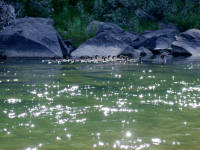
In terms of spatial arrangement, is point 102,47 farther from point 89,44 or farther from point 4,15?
point 4,15

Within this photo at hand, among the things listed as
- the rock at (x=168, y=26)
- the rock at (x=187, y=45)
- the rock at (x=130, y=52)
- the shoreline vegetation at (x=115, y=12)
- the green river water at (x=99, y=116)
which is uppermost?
the shoreline vegetation at (x=115, y=12)

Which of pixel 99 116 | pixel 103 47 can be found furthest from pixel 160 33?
pixel 99 116

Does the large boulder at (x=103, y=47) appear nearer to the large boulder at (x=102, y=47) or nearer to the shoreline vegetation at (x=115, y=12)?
the large boulder at (x=102, y=47)

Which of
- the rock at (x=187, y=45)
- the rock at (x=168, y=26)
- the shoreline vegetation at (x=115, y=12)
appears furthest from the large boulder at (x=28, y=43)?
the rock at (x=168, y=26)

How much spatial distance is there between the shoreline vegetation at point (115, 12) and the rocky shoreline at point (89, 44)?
8.75m

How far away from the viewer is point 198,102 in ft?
37.7

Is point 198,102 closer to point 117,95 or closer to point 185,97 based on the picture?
point 185,97

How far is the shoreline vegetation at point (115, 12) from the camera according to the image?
2039 inches

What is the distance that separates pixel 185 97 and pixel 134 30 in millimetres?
45538

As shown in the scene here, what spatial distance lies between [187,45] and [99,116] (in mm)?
33869

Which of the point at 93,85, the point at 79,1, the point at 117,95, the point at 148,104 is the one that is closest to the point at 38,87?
the point at 93,85

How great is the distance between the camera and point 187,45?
41.8m

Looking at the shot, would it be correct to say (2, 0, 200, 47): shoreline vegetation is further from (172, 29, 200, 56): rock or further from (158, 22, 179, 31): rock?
(172, 29, 200, 56): rock

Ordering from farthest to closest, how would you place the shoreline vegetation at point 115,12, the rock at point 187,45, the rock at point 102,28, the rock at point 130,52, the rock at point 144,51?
the shoreline vegetation at point 115,12
the rock at point 102,28
the rock at point 144,51
the rock at point 187,45
the rock at point 130,52
